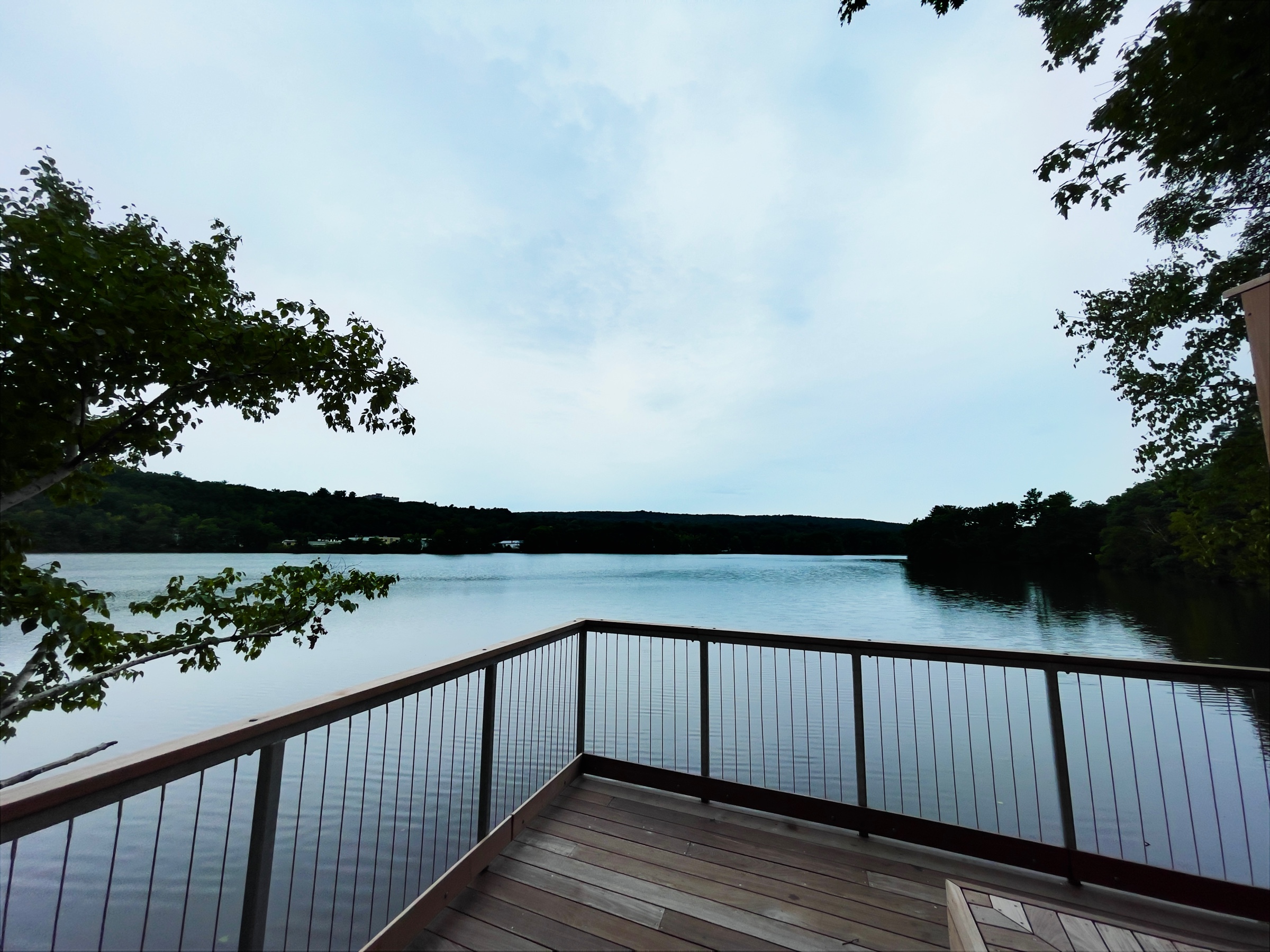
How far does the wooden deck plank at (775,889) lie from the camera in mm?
2002

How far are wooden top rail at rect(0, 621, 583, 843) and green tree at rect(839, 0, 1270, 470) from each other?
445cm

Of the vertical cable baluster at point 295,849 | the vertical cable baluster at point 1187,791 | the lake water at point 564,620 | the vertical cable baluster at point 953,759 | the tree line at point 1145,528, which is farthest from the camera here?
the lake water at point 564,620

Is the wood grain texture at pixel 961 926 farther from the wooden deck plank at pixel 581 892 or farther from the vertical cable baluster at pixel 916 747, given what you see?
the wooden deck plank at pixel 581 892

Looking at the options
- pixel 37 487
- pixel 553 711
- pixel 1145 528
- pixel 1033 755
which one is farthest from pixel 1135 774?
pixel 1145 528

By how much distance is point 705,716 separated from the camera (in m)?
3.13

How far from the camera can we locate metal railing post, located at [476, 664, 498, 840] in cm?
239

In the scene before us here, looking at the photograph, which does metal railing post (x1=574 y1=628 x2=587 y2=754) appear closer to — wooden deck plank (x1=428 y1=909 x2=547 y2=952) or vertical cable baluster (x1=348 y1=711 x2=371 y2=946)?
vertical cable baluster (x1=348 y1=711 x2=371 y2=946)

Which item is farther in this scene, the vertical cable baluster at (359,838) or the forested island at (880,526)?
the forested island at (880,526)

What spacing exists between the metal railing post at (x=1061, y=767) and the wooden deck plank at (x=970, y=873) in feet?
0.51

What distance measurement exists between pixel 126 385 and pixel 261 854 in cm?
339

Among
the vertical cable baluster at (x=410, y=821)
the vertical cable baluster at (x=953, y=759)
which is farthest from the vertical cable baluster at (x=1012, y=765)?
the vertical cable baluster at (x=410, y=821)

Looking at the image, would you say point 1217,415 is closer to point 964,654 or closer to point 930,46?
point 930,46

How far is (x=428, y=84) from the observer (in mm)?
9227

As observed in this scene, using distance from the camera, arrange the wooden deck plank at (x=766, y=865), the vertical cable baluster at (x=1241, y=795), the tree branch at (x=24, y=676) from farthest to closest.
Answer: the tree branch at (x=24, y=676) < the wooden deck plank at (x=766, y=865) < the vertical cable baluster at (x=1241, y=795)
